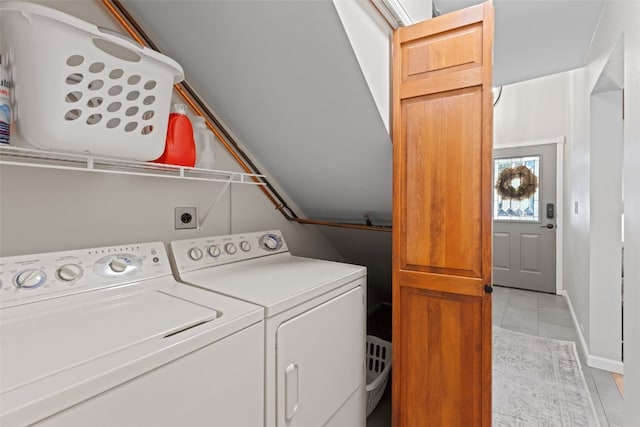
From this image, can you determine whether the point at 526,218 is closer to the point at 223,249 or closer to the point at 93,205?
the point at 223,249

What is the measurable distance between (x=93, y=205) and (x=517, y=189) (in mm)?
5170

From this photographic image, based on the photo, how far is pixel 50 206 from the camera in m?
1.15

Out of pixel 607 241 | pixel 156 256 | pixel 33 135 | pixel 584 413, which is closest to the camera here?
pixel 33 135

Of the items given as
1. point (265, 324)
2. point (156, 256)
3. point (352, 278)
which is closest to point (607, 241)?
point (352, 278)

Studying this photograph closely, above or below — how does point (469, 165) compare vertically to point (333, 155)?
below

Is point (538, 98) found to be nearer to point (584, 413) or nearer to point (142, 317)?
point (584, 413)

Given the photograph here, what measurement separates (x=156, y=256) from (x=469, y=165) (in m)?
1.45

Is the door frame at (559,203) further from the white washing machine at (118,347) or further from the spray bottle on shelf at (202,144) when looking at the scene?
the white washing machine at (118,347)

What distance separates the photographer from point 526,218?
457 centimetres

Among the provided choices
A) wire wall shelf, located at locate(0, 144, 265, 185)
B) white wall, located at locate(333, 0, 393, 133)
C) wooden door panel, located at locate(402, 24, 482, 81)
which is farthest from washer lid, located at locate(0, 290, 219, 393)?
wooden door panel, located at locate(402, 24, 482, 81)

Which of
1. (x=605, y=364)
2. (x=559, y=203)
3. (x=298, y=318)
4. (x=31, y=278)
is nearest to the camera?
(x=31, y=278)

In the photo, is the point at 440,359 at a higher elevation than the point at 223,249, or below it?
below

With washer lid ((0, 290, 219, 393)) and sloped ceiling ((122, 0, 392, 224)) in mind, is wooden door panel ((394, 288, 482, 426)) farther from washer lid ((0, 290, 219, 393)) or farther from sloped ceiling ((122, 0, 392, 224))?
washer lid ((0, 290, 219, 393))

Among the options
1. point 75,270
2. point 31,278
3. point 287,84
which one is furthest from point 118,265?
point 287,84
